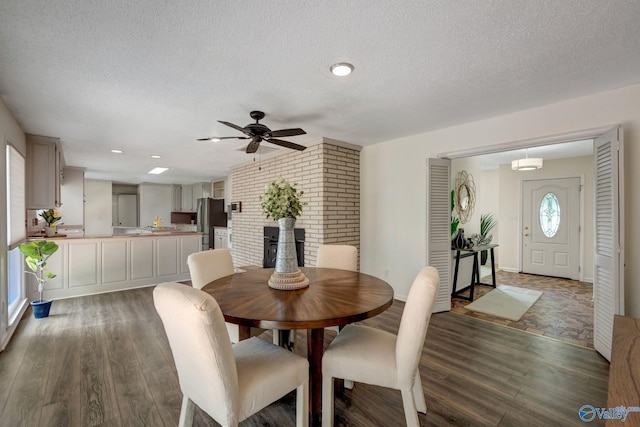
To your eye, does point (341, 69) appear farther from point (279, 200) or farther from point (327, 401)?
point (327, 401)

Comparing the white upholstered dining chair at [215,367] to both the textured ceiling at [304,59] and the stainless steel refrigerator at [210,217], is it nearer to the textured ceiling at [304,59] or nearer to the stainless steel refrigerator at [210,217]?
the textured ceiling at [304,59]

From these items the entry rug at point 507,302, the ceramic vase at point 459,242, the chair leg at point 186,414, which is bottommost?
the entry rug at point 507,302

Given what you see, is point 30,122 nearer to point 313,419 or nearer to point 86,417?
point 86,417

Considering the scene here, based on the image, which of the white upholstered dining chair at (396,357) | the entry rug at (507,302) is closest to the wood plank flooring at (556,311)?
the entry rug at (507,302)

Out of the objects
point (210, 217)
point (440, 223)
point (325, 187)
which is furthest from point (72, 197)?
point (440, 223)

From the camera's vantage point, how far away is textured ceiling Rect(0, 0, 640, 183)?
1525 millimetres

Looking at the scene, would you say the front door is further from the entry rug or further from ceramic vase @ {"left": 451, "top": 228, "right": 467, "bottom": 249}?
ceramic vase @ {"left": 451, "top": 228, "right": 467, "bottom": 249}

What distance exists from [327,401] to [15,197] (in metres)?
4.09

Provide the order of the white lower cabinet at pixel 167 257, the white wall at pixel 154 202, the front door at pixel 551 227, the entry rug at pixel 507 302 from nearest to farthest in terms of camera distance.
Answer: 1. the entry rug at pixel 507 302
2. the white lower cabinet at pixel 167 257
3. the front door at pixel 551 227
4. the white wall at pixel 154 202

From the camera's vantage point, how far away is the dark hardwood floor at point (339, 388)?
178 cm

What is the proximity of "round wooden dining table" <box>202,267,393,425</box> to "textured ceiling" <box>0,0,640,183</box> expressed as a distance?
158 centimetres

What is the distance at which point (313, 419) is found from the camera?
1710 mm

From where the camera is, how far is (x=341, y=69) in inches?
81.7

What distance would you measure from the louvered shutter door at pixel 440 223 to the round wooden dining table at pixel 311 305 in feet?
5.97
